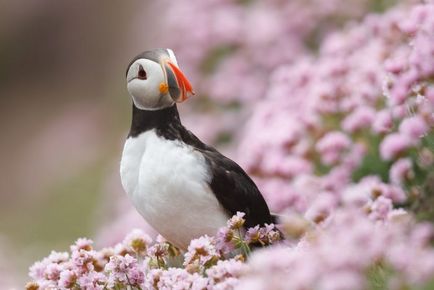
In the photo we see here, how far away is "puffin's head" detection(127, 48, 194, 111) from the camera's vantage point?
175 inches

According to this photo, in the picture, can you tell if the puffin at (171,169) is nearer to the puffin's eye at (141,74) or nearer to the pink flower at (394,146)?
the puffin's eye at (141,74)

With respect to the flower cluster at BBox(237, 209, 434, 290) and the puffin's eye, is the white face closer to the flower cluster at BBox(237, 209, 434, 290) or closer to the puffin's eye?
the puffin's eye

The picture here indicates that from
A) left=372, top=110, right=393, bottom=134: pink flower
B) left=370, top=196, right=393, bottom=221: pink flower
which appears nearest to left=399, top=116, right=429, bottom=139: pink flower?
left=370, top=196, right=393, bottom=221: pink flower

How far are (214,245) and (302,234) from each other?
0.62 meters

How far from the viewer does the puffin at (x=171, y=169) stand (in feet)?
14.6

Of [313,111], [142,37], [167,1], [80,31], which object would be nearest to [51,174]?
[142,37]

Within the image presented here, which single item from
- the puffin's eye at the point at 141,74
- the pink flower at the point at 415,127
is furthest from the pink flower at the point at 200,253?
the pink flower at the point at 415,127

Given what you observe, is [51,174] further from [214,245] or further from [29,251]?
[214,245]

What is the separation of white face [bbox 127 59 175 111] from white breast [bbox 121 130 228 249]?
149mm

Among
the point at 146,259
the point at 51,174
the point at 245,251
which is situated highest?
the point at 51,174

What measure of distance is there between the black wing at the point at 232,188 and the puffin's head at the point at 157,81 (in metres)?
0.23

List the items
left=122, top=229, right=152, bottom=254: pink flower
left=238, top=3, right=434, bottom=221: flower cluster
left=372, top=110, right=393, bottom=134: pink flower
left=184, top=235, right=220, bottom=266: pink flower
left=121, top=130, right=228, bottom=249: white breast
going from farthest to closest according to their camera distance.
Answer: left=372, top=110, right=393, bottom=134: pink flower → left=238, top=3, right=434, bottom=221: flower cluster → left=122, top=229, right=152, bottom=254: pink flower → left=121, top=130, right=228, bottom=249: white breast → left=184, top=235, right=220, bottom=266: pink flower

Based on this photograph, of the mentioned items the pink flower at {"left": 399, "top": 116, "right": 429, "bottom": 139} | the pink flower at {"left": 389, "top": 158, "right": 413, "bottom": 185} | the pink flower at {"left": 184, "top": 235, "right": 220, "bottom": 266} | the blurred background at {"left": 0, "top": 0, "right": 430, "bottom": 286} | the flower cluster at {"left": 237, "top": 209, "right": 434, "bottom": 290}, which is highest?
the blurred background at {"left": 0, "top": 0, "right": 430, "bottom": 286}

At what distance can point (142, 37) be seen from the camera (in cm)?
1756
